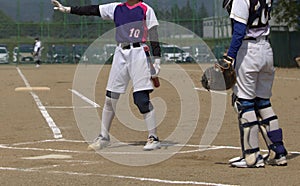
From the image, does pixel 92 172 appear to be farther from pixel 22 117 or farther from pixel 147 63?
pixel 22 117

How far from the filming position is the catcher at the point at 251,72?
26.9 ft

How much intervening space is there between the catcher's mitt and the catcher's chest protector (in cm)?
59

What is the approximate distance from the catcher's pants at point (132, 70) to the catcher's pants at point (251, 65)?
66.9 inches

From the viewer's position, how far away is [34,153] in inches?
382

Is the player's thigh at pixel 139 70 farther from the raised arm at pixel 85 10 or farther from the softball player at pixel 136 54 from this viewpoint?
the raised arm at pixel 85 10

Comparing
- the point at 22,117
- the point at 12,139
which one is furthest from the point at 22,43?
the point at 12,139

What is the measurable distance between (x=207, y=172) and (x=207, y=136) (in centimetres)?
356

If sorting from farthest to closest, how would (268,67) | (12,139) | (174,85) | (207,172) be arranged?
(174,85)
(12,139)
(268,67)
(207,172)

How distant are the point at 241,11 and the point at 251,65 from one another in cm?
62

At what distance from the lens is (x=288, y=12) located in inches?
1769

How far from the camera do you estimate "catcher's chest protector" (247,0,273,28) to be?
8.27 meters

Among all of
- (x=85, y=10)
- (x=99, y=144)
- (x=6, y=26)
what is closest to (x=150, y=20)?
(x=85, y=10)

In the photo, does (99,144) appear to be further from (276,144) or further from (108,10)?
(276,144)

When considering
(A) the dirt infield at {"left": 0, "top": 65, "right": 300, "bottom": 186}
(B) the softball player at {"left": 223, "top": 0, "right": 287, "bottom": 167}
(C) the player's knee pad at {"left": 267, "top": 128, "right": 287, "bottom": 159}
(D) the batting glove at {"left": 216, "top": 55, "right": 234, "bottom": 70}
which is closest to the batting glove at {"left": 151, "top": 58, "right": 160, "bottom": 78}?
(A) the dirt infield at {"left": 0, "top": 65, "right": 300, "bottom": 186}
